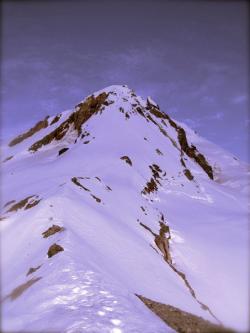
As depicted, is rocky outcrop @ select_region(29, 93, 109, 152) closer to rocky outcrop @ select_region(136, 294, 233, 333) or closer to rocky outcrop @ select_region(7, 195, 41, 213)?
rocky outcrop @ select_region(7, 195, 41, 213)

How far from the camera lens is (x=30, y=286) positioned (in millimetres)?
11898

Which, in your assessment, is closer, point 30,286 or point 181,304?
point 30,286

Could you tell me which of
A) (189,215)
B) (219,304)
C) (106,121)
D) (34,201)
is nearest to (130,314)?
(34,201)

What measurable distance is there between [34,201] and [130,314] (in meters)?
13.0

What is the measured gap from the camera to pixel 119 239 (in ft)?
65.5

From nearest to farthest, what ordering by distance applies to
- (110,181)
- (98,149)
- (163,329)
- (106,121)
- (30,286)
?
(163,329) < (30,286) < (110,181) < (98,149) < (106,121)

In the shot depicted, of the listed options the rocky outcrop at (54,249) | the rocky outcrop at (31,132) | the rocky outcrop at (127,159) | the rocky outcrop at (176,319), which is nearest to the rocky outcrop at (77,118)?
the rocky outcrop at (31,132)

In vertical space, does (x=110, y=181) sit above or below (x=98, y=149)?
below

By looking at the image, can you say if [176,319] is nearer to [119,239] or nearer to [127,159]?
[119,239]

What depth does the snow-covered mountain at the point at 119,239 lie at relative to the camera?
10930 millimetres

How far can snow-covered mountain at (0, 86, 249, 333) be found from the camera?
A: 35.9 ft

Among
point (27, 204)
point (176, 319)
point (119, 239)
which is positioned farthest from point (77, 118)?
point (176, 319)

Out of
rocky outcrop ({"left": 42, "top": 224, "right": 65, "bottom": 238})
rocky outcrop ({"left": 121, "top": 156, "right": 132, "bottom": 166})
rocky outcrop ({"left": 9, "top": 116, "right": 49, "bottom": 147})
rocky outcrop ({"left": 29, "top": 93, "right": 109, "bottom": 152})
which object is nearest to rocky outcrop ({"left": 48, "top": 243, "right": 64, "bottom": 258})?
rocky outcrop ({"left": 42, "top": 224, "right": 65, "bottom": 238})

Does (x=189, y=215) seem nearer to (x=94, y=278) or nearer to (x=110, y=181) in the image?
(x=110, y=181)
